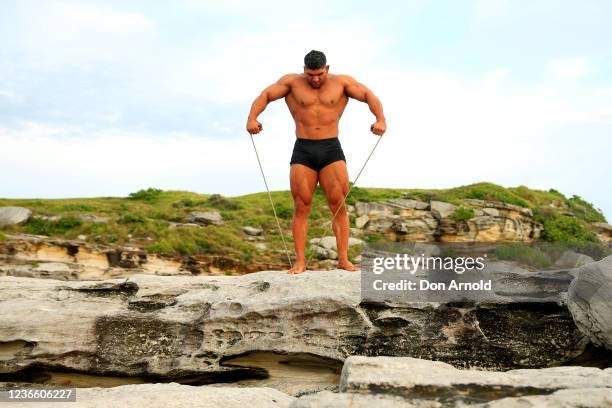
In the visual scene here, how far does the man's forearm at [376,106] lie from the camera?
27.3ft

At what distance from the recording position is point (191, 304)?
721 centimetres

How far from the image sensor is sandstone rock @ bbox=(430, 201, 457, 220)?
23891 mm

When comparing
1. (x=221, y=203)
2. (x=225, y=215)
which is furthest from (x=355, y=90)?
(x=221, y=203)

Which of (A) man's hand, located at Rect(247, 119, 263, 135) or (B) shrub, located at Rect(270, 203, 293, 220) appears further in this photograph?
(B) shrub, located at Rect(270, 203, 293, 220)

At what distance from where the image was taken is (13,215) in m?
19.1

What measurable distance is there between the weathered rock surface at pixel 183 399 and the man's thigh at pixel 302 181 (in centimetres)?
346

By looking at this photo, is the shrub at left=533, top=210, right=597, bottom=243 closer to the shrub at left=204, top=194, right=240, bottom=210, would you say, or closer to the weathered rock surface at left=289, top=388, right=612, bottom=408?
the shrub at left=204, top=194, right=240, bottom=210

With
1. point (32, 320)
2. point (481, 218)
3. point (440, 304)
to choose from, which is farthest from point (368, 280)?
point (481, 218)

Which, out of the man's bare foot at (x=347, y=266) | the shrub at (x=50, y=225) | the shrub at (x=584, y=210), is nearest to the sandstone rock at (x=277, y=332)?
the man's bare foot at (x=347, y=266)

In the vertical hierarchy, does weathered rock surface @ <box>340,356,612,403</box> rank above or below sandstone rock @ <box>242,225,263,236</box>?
below

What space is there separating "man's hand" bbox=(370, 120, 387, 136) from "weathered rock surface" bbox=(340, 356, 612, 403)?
4467 millimetres

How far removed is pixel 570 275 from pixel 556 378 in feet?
11.9

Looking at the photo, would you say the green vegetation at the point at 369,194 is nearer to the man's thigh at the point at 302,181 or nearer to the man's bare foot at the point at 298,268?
the man's thigh at the point at 302,181

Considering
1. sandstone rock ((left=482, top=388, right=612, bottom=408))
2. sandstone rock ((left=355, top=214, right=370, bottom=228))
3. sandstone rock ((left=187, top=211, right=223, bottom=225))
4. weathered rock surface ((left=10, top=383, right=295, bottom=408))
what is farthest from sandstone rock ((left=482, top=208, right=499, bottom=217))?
sandstone rock ((left=482, top=388, right=612, bottom=408))
